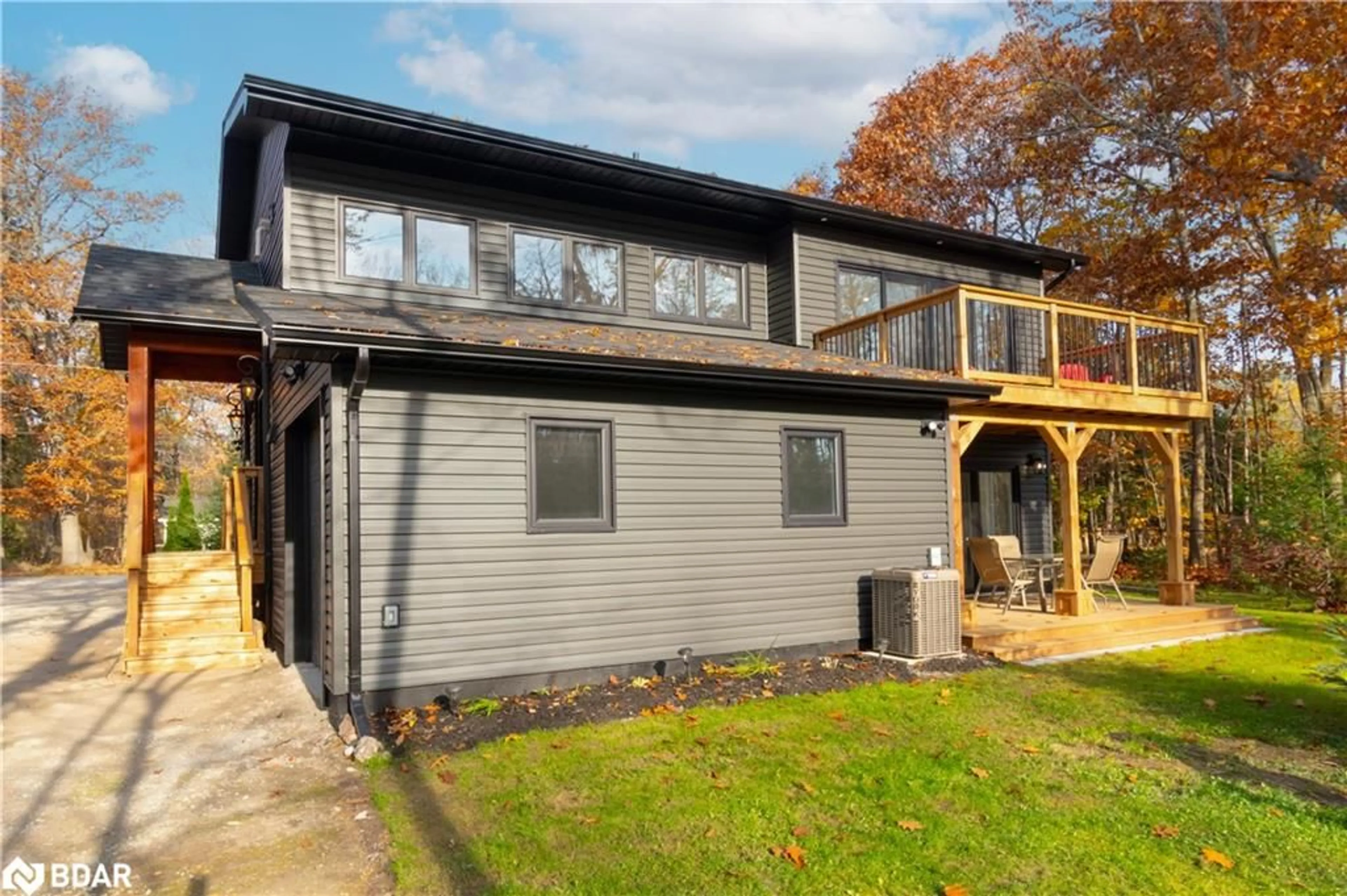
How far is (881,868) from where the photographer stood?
355cm

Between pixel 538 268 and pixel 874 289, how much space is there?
195 inches

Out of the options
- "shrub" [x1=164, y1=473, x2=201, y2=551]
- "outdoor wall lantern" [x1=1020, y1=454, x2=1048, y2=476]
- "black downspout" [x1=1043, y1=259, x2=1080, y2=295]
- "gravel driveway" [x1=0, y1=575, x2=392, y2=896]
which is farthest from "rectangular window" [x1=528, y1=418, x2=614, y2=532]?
"shrub" [x1=164, y1=473, x2=201, y2=551]

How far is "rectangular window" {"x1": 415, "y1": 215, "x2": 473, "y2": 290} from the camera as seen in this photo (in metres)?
8.91

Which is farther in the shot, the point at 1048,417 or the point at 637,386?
the point at 1048,417

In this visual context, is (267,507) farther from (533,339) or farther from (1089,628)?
(1089,628)

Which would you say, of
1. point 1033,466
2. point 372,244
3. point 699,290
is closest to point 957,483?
point 699,290

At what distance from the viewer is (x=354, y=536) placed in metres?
6.02

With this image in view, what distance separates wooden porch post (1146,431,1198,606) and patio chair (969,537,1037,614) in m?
1.76

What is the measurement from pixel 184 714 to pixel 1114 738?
6.81 metres

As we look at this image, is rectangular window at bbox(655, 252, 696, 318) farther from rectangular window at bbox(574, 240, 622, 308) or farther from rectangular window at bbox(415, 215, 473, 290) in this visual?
rectangular window at bbox(415, 215, 473, 290)

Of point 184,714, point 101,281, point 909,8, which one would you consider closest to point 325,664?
point 184,714

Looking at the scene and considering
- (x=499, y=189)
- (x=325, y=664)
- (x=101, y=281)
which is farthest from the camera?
(x=499, y=189)

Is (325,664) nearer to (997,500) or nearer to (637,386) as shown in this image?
(637,386)

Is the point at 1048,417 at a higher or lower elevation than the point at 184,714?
higher
